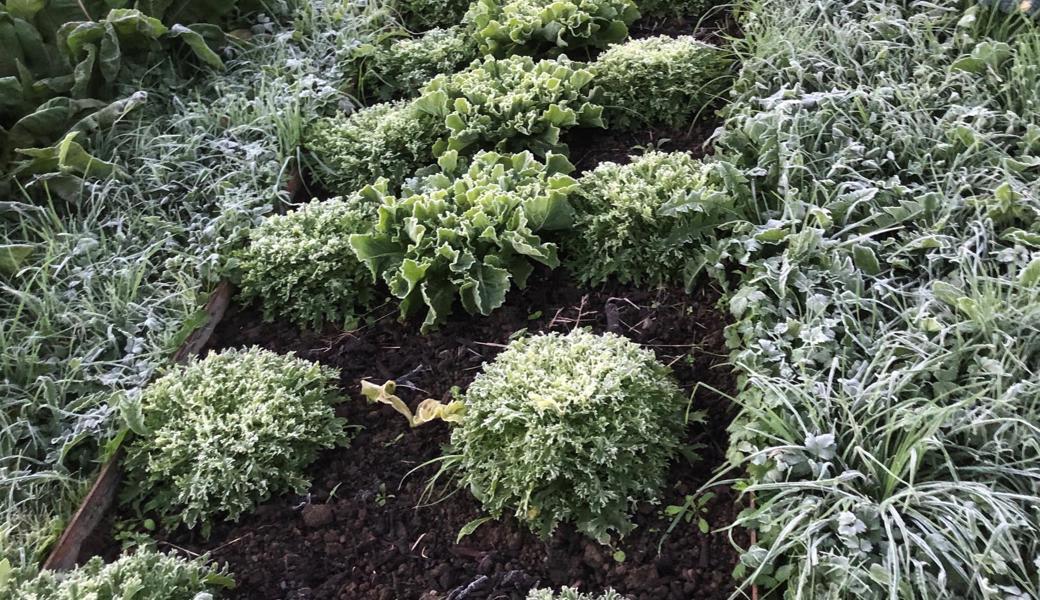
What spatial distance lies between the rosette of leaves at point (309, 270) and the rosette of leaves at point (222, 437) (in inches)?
16.4

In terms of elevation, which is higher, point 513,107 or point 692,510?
point 513,107

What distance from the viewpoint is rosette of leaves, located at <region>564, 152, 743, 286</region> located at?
10.1 feet

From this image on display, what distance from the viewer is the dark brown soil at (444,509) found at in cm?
236

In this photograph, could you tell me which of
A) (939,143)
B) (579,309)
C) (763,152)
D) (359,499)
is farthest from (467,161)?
(939,143)

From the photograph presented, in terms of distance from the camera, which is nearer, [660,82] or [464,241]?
[464,241]

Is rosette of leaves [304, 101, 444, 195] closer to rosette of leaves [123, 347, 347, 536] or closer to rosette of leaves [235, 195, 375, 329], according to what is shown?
rosette of leaves [235, 195, 375, 329]

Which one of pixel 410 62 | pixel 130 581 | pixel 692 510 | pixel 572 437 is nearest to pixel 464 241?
pixel 572 437

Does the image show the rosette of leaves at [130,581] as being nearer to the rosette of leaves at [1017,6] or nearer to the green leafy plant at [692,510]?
the green leafy plant at [692,510]

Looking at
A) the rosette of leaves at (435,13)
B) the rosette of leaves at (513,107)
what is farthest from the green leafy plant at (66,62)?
the rosette of leaves at (513,107)

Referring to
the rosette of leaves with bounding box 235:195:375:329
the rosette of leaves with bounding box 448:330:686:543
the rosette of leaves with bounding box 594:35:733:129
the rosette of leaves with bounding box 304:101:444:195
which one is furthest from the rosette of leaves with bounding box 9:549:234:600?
the rosette of leaves with bounding box 594:35:733:129

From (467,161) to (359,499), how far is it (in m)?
1.73

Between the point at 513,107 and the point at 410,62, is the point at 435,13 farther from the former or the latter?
the point at 513,107

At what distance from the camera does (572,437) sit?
7.79ft

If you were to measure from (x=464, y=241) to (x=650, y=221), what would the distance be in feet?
2.40
